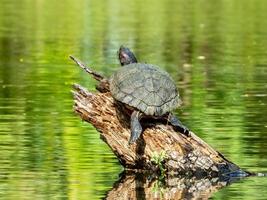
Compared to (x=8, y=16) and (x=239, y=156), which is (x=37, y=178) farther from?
(x=8, y=16)

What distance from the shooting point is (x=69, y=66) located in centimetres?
2372

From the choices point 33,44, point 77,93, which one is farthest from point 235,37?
point 77,93

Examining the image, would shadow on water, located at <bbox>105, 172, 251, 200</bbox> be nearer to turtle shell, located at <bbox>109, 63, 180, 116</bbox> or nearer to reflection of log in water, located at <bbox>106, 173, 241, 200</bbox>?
reflection of log in water, located at <bbox>106, 173, 241, 200</bbox>

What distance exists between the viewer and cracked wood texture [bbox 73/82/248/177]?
39.0 feet

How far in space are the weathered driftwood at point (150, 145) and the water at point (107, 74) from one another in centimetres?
27

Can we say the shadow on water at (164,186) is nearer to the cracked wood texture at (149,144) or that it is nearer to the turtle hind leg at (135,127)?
the cracked wood texture at (149,144)

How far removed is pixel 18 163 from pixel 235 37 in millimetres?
19408

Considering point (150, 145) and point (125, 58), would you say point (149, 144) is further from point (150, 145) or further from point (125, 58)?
point (125, 58)

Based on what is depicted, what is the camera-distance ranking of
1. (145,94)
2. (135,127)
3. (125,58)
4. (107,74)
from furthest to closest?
(107,74)
(125,58)
(145,94)
(135,127)

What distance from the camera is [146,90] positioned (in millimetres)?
12094

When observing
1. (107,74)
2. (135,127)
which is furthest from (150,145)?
(107,74)

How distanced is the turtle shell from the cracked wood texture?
194 millimetres

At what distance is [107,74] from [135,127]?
31.5 ft

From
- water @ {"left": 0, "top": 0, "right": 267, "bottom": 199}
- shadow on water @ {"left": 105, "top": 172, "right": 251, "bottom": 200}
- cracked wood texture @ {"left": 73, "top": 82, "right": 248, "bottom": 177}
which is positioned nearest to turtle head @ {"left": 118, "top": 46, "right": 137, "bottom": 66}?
cracked wood texture @ {"left": 73, "top": 82, "right": 248, "bottom": 177}
